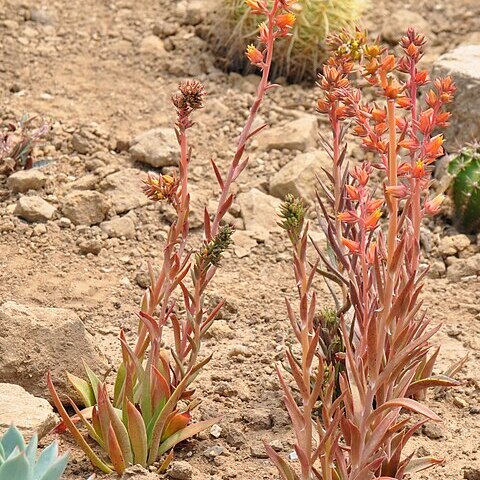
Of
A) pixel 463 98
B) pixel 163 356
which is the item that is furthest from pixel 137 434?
pixel 463 98

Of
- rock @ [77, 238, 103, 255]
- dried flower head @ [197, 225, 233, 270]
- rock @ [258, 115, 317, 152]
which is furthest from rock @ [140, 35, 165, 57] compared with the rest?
dried flower head @ [197, 225, 233, 270]

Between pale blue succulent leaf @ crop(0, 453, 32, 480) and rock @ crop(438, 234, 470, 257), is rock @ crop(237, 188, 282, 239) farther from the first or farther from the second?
pale blue succulent leaf @ crop(0, 453, 32, 480)

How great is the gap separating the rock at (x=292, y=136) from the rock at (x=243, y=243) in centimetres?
78

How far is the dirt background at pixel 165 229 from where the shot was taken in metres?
3.59

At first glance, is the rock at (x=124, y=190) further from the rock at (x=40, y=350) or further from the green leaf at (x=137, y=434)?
the green leaf at (x=137, y=434)

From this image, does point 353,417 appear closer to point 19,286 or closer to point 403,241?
point 403,241

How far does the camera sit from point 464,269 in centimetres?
467

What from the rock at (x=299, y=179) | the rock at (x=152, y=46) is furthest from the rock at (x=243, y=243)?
the rock at (x=152, y=46)

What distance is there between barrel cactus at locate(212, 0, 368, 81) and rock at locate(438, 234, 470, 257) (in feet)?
5.28

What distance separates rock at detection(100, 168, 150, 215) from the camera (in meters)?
4.91

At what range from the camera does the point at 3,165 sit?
500cm

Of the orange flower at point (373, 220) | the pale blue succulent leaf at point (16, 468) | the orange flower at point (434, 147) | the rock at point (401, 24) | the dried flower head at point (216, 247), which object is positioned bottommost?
the pale blue succulent leaf at point (16, 468)

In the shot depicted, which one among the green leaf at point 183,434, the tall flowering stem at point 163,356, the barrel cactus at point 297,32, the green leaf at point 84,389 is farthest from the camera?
the barrel cactus at point 297,32

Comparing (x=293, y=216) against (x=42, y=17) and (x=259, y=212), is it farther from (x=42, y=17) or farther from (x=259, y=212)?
(x=42, y=17)
